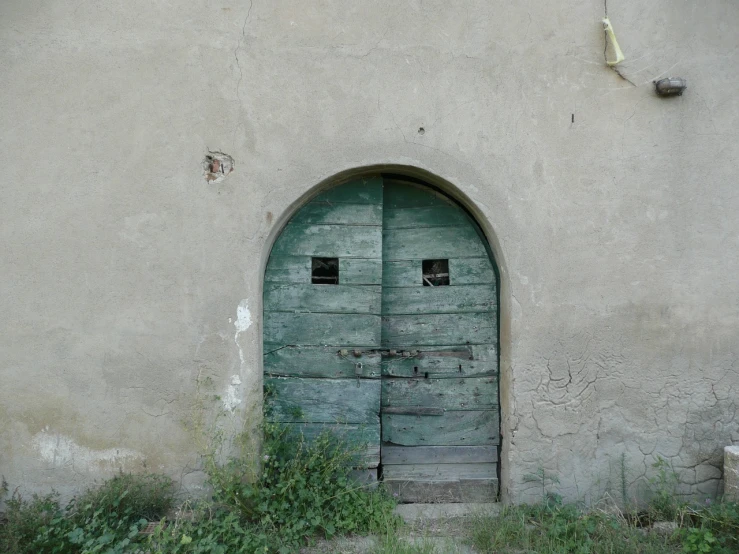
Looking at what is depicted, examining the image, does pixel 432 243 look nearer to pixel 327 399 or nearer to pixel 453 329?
pixel 453 329

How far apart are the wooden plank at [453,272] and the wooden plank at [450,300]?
0.13 ft

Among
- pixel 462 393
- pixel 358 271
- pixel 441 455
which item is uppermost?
pixel 358 271

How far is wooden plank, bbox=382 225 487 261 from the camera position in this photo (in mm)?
3625

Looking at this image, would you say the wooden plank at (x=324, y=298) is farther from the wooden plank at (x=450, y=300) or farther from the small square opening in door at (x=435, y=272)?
the small square opening in door at (x=435, y=272)

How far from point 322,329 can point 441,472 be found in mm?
1206

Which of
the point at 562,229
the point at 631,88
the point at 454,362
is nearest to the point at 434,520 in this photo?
the point at 454,362

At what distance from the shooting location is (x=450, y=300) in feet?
11.8

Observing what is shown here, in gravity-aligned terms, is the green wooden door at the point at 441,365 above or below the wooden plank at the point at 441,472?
above

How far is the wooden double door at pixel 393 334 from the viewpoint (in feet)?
11.6

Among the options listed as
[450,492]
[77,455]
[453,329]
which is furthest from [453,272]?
[77,455]

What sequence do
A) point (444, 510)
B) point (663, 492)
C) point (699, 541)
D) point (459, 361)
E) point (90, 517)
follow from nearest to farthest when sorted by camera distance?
point (699, 541), point (90, 517), point (663, 492), point (444, 510), point (459, 361)

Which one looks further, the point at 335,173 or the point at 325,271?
the point at 325,271

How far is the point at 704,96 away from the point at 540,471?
8.15 feet

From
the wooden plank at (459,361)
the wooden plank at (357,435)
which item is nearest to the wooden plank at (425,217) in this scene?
the wooden plank at (459,361)
